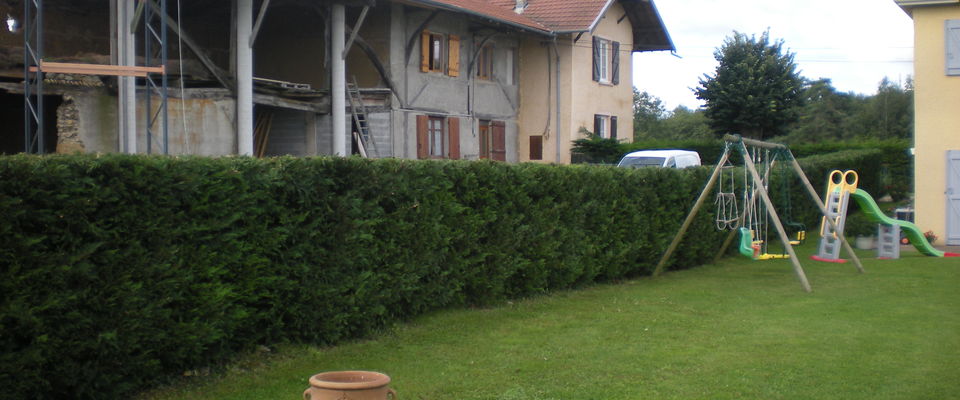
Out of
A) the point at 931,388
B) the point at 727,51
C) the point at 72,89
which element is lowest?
the point at 931,388

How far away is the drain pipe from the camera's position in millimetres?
23203

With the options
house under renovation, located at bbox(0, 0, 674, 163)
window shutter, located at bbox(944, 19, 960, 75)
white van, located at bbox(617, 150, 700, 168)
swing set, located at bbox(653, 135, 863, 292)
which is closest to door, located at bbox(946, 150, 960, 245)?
window shutter, located at bbox(944, 19, 960, 75)

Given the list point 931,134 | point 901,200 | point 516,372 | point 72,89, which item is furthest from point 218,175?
point 901,200

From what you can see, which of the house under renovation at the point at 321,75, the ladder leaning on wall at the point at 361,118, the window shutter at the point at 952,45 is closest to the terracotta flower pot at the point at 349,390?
the house under renovation at the point at 321,75

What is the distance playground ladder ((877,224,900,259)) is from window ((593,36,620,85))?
54.8ft

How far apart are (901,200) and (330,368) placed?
2909 centimetres

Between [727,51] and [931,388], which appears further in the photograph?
[727,51]

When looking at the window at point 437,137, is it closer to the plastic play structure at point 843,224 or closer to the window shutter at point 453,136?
the window shutter at point 453,136

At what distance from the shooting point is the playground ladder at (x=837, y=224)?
17.0 m

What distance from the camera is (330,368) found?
7695 mm

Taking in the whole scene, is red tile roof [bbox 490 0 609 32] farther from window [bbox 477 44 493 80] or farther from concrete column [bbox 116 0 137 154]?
concrete column [bbox 116 0 137 154]

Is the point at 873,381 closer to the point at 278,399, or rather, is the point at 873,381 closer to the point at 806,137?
the point at 278,399

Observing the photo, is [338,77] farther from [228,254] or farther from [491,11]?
[228,254]

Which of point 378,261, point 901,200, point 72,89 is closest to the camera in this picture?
point 378,261
